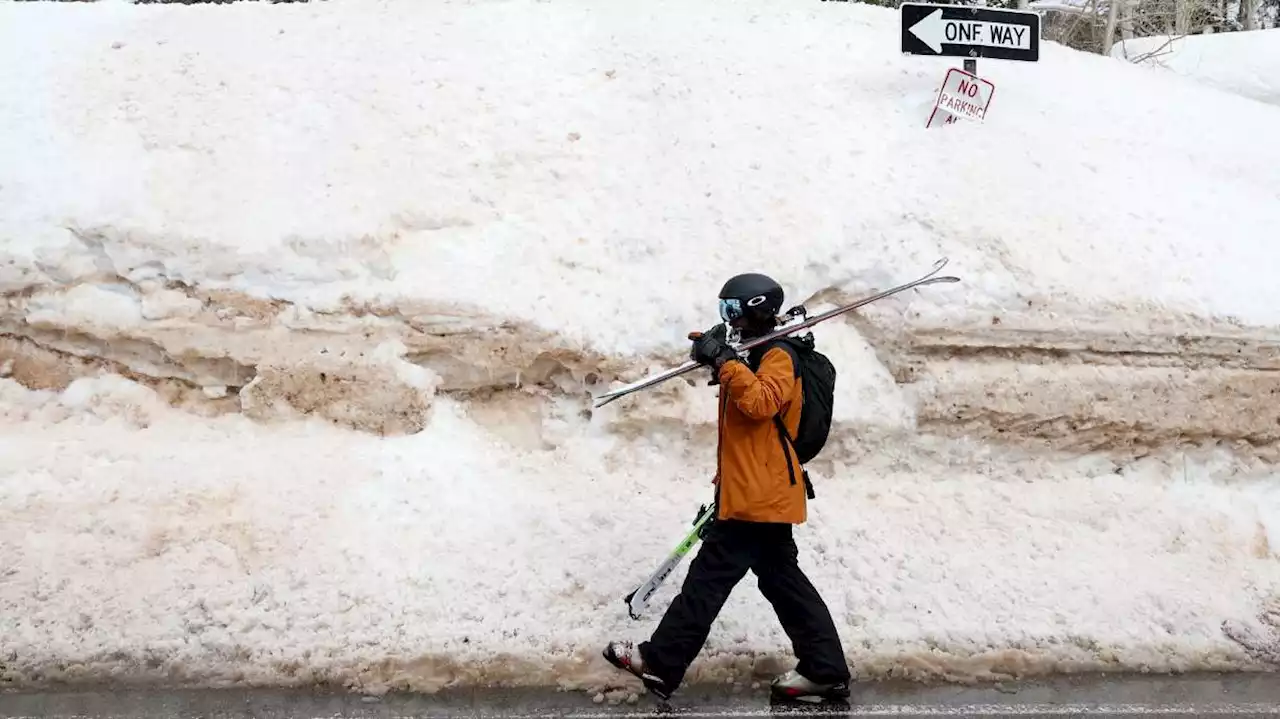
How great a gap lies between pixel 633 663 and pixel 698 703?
361 millimetres

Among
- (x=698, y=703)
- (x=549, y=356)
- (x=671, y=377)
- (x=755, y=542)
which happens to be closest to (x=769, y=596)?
(x=755, y=542)

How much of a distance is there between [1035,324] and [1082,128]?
117 inches

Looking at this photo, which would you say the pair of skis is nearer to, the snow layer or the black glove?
the black glove

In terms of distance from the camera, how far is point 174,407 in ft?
19.6

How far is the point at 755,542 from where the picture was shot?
4.06 meters

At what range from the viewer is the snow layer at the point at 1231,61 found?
39.6 ft

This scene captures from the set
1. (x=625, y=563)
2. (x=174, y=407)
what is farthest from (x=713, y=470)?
(x=174, y=407)

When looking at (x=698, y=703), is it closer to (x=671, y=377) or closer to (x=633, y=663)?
(x=633, y=663)

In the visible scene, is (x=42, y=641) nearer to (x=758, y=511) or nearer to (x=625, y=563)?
(x=625, y=563)

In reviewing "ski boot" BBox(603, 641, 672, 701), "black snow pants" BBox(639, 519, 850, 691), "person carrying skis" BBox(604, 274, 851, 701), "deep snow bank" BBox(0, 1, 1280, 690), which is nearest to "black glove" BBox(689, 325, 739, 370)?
"person carrying skis" BBox(604, 274, 851, 701)

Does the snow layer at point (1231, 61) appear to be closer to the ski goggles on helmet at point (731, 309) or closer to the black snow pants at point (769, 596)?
the ski goggles on helmet at point (731, 309)

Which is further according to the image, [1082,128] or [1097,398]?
[1082,128]

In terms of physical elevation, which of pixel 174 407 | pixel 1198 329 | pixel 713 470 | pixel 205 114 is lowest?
pixel 713 470

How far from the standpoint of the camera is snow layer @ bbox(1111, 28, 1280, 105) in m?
12.1
